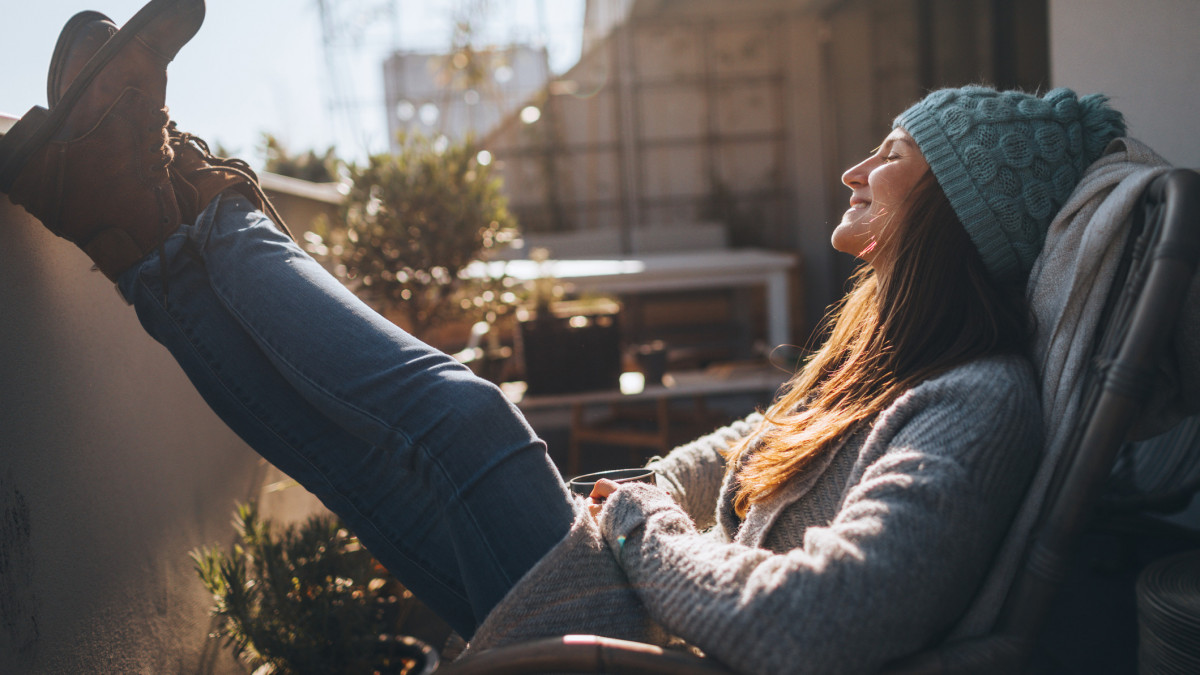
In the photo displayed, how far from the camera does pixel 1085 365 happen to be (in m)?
0.93

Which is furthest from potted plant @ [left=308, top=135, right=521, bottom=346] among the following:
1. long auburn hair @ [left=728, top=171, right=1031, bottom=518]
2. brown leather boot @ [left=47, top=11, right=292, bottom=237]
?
long auburn hair @ [left=728, top=171, right=1031, bottom=518]

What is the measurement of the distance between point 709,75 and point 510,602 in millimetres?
9104

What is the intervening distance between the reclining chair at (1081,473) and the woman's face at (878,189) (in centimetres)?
30

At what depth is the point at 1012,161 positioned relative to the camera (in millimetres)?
1041

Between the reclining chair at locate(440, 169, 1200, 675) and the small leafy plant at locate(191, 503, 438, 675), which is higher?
the reclining chair at locate(440, 169, 1200, 675)

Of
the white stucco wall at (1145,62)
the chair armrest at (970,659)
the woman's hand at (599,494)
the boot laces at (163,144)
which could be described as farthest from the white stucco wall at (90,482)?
the white stucco wall at (1145,62)

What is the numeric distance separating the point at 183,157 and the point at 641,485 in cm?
95

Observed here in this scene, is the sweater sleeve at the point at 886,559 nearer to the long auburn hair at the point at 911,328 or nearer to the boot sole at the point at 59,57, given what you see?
the long auburn hair at the point at 911,328

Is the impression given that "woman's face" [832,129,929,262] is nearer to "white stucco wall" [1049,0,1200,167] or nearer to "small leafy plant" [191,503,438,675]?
"white stucco wall" [1049,0,1200,167]

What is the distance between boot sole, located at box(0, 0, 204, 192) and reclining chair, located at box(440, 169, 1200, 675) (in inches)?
37.3

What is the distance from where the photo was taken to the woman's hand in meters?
1.19

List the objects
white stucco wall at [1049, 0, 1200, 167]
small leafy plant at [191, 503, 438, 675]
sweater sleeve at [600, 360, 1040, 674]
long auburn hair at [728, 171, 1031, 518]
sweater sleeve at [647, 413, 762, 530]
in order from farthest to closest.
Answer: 1. white stucco wall at [1049, 0, 1200, 167]
2. small leafy plant at [191, 503, 438, 675]
3. sweater sleeve at [647, 413, 762, 530]
4. long auburn hair at [728, 171, 1031, 518]
5. sweater sleeve at [600, 360, 1040, 674]

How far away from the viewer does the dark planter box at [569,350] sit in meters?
2.93

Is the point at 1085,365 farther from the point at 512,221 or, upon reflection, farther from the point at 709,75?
the point at 709,75
